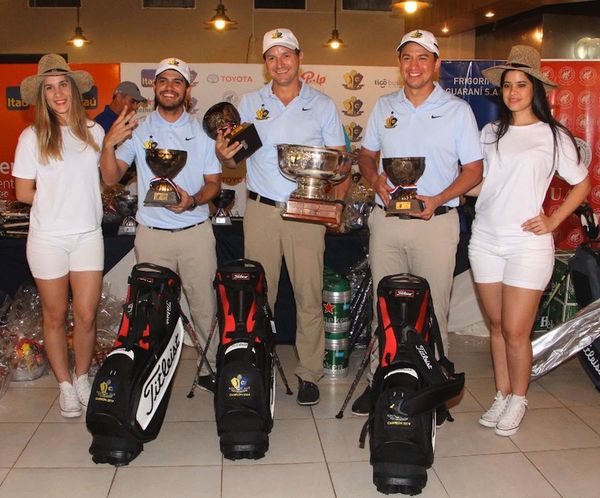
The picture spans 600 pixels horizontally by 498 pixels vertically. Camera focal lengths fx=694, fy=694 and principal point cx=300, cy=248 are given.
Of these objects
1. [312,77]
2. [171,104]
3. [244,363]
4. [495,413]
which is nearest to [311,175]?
[171,104]

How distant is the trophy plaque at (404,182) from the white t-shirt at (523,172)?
0.31m

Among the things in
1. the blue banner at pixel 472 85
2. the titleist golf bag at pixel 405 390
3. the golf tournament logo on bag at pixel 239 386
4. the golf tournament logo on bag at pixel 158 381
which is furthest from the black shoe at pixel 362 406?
the blue banner at pixel 472 85

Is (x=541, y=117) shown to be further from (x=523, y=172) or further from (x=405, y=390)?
(x=405, y=390)

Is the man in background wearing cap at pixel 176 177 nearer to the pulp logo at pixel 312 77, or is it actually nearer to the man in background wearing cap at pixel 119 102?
the man in background wearing cap at pixel 119 102

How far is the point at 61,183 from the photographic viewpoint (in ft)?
9.36

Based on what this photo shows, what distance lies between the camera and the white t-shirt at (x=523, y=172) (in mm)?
2725

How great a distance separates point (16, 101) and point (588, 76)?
4708 mm

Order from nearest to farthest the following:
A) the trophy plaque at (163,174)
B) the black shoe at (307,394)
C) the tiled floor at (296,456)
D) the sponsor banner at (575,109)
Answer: the tiled floor at (296,456) < the trophy plaque at (163,174) < the black shoe at (307,394) < the sponsor banner at (575,109)

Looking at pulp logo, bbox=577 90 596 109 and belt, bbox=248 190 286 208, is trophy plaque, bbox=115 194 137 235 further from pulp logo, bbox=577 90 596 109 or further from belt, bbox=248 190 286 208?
pulp logo, bbox=577 90 596 109

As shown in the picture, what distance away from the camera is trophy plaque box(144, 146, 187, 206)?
287 cm

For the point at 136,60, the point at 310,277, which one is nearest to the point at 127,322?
the point at 310,277

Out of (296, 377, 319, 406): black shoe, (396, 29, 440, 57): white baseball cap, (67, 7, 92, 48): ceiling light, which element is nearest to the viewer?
(396, 29, 440, 57): white baseball cap

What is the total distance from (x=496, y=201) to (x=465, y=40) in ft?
29.0

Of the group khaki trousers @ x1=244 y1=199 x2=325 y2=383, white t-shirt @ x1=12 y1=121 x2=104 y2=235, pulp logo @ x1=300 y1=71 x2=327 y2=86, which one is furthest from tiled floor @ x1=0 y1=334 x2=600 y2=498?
pulp logo @ x1=300 y1=71 x2=327 y2=86
